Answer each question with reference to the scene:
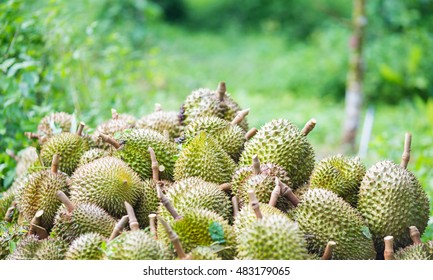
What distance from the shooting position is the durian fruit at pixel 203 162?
2273 millimetres

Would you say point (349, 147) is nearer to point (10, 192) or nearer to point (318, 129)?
point (318, 129)

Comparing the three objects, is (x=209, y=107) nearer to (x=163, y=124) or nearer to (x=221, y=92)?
(x=221, y=92)

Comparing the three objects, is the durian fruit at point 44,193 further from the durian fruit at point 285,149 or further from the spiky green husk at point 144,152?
the durian fruit at point 285,149

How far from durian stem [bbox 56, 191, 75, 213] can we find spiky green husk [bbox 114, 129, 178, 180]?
0.36 m

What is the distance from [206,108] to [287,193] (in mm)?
793

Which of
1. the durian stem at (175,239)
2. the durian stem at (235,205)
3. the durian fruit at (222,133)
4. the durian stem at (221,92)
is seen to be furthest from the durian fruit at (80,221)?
the durian stem at (221,92)

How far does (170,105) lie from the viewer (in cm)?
784

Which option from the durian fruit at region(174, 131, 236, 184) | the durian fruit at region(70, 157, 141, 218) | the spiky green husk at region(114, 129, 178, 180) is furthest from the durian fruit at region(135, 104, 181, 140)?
the durian fruit at region(70, 157, 141, 218)

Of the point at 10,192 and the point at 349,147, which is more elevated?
the point at 349,147

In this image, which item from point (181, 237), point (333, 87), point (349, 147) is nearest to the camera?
point (181, 237)

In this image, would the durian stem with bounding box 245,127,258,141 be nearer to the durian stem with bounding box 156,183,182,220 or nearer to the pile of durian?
the pile of durian
